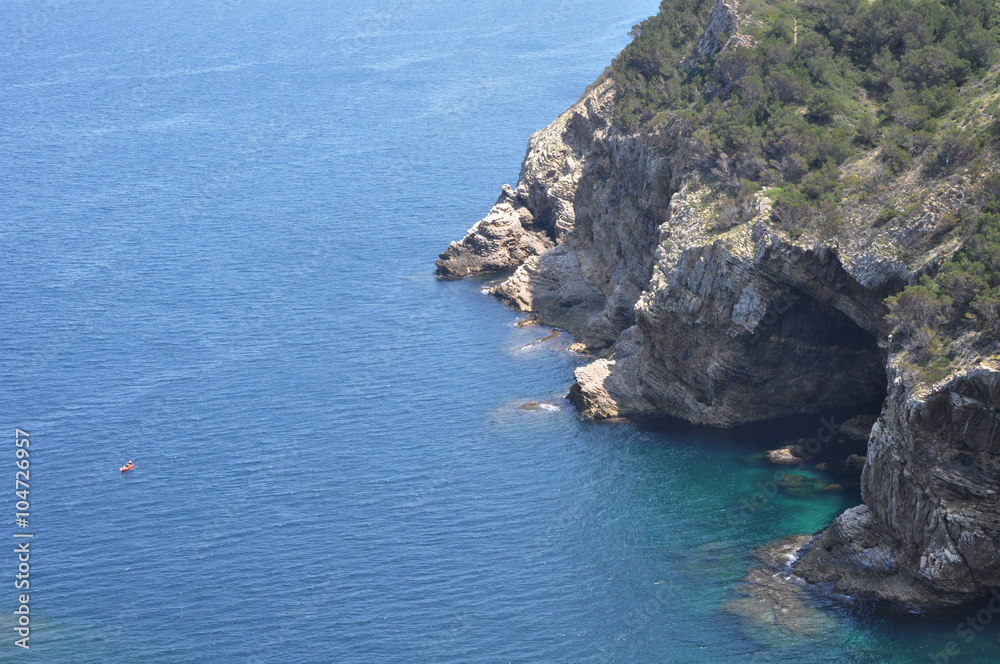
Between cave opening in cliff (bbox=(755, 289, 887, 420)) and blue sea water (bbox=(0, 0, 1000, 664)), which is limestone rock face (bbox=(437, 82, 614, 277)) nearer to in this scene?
blue sea water (bbox=(0, 0, 1000, 664))

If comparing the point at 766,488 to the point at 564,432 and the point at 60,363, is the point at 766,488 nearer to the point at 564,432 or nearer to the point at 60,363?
the point at 564,432

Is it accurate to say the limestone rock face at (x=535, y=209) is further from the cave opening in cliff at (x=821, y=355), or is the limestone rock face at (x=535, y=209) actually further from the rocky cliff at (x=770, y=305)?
the cave opening in cliff at (x=821, y=355)

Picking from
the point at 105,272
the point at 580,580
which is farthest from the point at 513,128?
the point at 580,580

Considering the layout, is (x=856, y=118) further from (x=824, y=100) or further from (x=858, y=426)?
(x=858, y=426)

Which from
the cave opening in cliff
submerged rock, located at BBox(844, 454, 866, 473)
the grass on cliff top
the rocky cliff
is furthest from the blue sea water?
the grass on cliff top

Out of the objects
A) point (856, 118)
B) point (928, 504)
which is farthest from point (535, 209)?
point (928, 504)

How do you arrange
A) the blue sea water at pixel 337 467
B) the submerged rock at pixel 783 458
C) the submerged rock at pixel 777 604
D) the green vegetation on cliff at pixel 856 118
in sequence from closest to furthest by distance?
the submerged rock at pixel 777 604, the green vegetation on cliff at pixel 856 118, the blue sea water at pixel 337 467, the submerged rock at pixel 783 458

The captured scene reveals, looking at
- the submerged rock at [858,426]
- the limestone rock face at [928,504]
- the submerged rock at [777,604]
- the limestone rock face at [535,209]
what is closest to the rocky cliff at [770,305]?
the limestone rock face at [928,504]
